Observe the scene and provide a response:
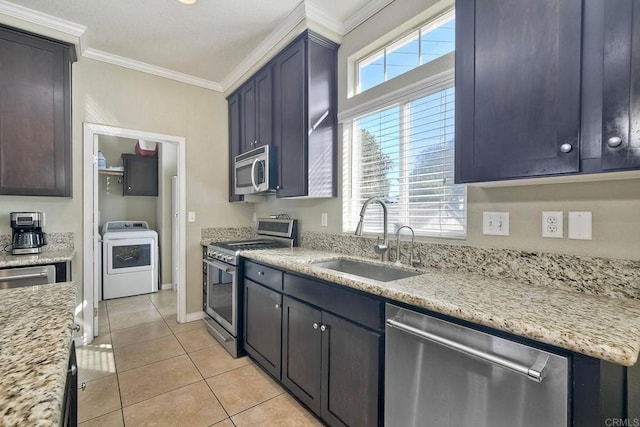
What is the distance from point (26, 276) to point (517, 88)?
3.05 m

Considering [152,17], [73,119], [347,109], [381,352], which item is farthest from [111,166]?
[381,352]

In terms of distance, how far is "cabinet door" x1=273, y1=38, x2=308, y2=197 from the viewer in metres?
2.36

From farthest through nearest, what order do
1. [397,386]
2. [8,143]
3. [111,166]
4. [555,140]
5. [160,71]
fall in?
[111,166]
[160,71]
[8,143]
[397,386]
[555,140]

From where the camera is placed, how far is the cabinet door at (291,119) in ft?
7.73

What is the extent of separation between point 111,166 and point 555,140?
18.4 feet

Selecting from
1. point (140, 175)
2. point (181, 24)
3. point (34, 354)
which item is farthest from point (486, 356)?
point (140, 175)

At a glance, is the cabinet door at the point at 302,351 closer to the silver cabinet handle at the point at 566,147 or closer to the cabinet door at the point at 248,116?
the silver cabinet handle at the point at 566,147

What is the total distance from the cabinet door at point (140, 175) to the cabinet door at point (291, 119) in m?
2.99

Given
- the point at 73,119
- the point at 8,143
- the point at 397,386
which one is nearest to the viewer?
the point at 397,386

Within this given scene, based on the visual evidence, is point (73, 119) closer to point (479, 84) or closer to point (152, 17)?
point (152, 17)

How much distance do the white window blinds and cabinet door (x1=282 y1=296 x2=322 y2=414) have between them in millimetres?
793

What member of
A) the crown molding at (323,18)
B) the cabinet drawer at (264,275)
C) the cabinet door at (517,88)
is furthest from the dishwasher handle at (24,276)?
the cabinet door at (517,88)

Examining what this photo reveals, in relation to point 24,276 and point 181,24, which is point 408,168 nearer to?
point 181,24

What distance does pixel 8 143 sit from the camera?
231 centimetres
